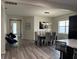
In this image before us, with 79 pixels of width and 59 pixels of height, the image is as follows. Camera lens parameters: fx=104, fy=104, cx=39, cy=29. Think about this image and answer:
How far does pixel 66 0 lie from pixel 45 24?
729 cm

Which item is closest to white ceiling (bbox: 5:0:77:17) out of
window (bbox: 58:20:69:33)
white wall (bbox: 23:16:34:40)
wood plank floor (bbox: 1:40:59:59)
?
wood plank floor (bbox: 1:40:59:59)

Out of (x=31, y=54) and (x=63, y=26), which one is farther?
(x=63, y=26)

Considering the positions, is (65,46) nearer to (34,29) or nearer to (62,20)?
(62,20)

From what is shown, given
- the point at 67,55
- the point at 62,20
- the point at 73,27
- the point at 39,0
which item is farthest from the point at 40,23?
the point at 67,55

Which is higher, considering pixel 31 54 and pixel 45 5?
pixel 45 5

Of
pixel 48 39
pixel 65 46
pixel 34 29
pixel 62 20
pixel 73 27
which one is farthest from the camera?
pixel 34 29

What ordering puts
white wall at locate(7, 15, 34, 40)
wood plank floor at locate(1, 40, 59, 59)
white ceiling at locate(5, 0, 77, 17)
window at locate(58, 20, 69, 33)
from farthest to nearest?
1. white wall at locate(7, 15, 34, 40)
2. window at locate(58, 20, 69, 33)
3. wood plank floor at locate(1, 40, 59, 59)
4. white ceiling at locate(5, 0, 77, 17)

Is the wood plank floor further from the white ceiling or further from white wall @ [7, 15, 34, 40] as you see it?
white wall @ [7, 15, 34, 40]

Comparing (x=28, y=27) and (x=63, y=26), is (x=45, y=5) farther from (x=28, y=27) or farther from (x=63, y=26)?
(x=28, y=27)

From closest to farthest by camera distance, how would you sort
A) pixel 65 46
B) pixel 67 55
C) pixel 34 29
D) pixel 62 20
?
pixel 65 46
pixel 67 55
pixel 62 20
pixel 34 29

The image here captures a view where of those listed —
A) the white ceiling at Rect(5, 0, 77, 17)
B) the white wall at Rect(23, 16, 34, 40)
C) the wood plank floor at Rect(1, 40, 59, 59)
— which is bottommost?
the wood plank floor at Rect(1, 40, 59, 59)

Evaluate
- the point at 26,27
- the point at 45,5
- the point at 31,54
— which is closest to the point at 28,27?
the point at 26,27

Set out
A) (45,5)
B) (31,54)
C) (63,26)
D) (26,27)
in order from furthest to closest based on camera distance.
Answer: (26,27) → (63,26) → (31,54) → (45,5)

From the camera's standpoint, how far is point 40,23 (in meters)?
11.1
